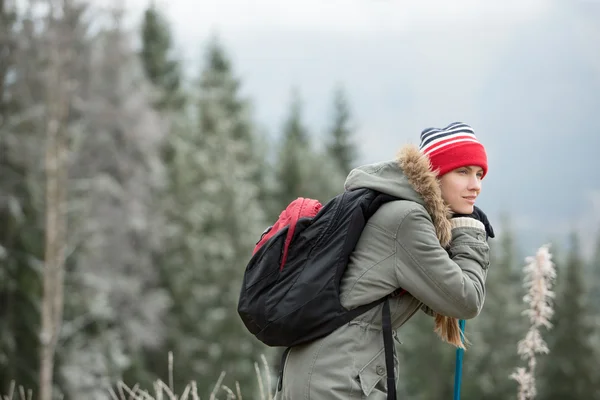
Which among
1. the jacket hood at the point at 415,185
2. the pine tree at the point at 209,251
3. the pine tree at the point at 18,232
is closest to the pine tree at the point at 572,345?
the pine tree at the point at 209,251

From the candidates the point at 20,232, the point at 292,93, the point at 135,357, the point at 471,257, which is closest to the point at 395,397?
the point at 471,257

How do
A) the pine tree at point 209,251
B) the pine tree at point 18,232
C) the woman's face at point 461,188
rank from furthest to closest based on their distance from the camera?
the pine tree at point 209,251, the pine tree at point 18,232, the woman's face at point 461,188

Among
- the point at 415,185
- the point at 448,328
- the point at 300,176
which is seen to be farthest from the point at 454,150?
the point at 300,176

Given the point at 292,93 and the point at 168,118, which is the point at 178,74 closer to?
the point at 168,118

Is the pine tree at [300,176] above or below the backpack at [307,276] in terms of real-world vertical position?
below

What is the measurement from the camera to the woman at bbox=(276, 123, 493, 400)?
2.63m

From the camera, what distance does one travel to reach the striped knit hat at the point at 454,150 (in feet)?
9.29

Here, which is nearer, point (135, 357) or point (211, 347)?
point (135, 357)

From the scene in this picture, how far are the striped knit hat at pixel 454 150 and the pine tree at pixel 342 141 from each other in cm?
3561

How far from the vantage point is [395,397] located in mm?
2656

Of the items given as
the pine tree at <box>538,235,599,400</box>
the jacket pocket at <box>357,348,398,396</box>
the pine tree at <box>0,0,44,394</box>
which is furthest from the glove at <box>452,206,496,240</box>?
the pine tree at <box>538,235,599,400</box>

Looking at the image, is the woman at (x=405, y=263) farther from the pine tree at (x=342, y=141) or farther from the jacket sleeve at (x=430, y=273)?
the pine tree at (x=342, y=141)

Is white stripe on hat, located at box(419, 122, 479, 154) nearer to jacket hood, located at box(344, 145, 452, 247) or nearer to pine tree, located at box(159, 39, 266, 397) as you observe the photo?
jacket hood, located at box(344, 145, 452, 247)

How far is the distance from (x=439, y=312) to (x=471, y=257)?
9.1 inches
